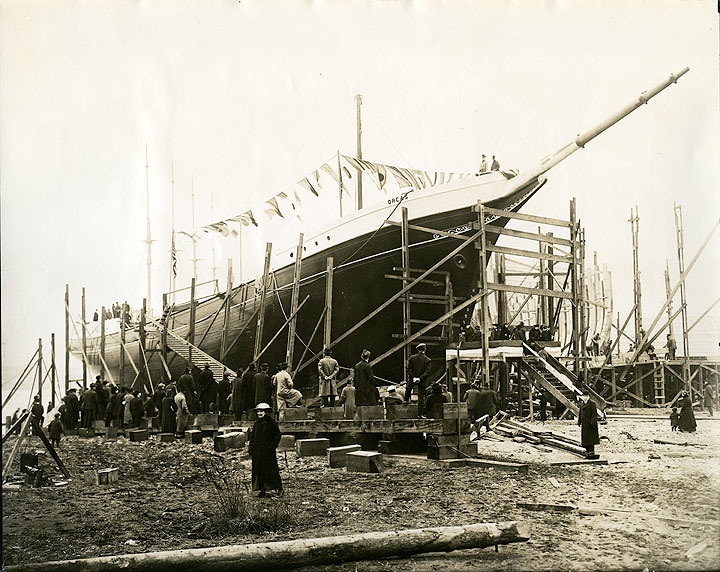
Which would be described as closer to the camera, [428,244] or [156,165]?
[156,165]

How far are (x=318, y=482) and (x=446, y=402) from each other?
2.63 metres

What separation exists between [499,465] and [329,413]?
128 inches

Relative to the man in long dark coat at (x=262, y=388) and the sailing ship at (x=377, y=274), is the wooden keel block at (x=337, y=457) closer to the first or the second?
the man in long dark coat at (x=262, y=388)

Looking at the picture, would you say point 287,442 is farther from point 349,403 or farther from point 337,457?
point 337,457

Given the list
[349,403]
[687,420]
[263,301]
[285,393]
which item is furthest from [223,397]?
[687,420]

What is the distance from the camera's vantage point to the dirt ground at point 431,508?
5.68m

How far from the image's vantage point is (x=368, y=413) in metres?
10.8

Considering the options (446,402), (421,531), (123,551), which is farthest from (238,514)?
(446,402)

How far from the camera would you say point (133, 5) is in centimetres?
730

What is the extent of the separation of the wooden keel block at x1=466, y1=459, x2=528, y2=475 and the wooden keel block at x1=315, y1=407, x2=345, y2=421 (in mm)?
2542

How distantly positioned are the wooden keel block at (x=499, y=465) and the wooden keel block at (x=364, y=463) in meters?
1.31

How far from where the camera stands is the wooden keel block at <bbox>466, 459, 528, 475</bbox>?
29.4 ft

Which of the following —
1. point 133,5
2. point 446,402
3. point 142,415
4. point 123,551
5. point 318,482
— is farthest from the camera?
point 142,415

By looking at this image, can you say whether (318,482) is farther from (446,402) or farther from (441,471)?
(446,402)
